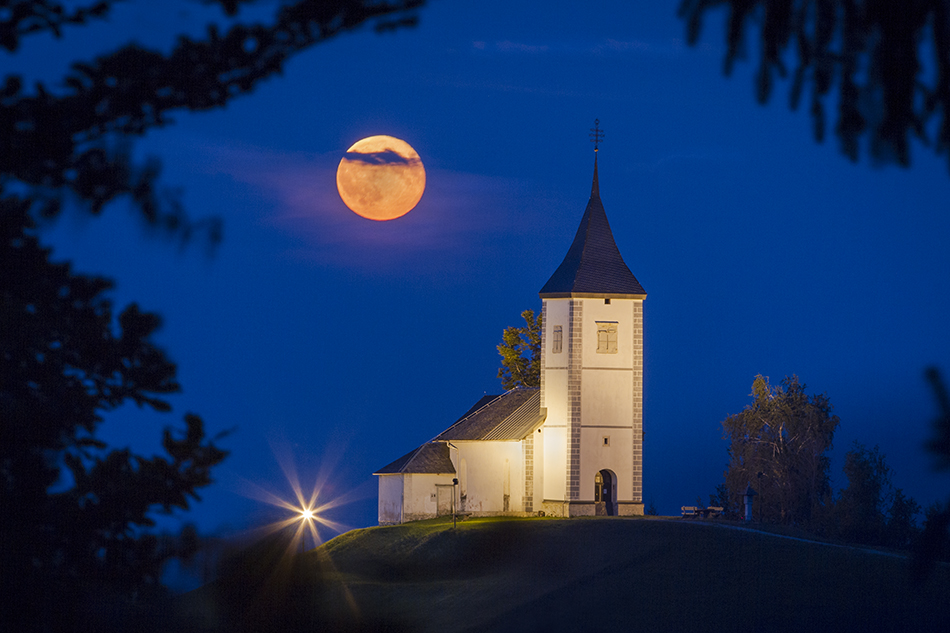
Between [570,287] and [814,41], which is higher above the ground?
[570,287]

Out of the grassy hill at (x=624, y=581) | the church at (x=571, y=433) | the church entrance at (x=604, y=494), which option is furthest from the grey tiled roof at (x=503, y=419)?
the grassy hill at (x=624, y=581)

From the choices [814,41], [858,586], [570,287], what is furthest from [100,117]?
[570,287]

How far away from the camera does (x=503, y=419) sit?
5606cm

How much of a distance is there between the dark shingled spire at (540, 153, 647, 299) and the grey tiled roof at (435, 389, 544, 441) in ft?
19.4

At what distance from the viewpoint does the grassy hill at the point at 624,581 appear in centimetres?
3016

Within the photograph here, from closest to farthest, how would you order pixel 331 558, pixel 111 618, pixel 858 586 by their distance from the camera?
pixel 111 618, pixel 858 586, pixel 331 558

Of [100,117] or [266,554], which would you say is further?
[266,554]

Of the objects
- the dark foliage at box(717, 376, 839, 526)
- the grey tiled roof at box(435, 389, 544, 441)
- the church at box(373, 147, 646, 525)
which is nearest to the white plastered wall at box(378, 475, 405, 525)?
the church at box(373, 147, 646, 525)

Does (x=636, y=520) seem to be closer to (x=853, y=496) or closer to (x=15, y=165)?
(x=853, y=496)

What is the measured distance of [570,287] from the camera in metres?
53.0

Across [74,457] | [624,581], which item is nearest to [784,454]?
[624,581]

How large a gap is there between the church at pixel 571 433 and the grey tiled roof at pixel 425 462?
71mm

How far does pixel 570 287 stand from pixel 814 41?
46422 mm

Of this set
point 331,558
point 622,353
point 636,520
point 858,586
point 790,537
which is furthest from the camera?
point 622,353
